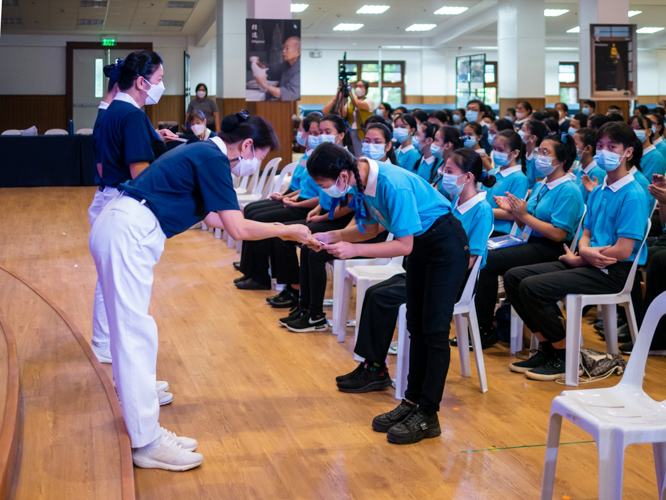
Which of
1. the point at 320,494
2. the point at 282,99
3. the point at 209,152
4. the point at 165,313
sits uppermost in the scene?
the point at 282,99

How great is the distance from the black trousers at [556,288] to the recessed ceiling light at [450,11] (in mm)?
12246

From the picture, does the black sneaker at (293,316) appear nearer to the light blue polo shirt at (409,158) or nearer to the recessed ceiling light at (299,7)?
the light blue polo shirt at (409,158)

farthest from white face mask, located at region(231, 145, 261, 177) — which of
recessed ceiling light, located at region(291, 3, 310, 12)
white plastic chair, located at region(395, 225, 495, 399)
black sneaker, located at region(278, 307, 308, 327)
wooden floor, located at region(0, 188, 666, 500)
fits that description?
recessed ceiling light, located at region(291, 3, 310, 12)

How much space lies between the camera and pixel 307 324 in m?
4.14

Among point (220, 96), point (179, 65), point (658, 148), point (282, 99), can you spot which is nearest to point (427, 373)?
point (658, 148)

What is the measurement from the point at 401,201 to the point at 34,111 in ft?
55.5

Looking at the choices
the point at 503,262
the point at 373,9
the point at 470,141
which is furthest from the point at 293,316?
the point at 373,9

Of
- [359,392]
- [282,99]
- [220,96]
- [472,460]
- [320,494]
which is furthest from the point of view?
[220,96]

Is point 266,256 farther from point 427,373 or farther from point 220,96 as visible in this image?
point 220,96

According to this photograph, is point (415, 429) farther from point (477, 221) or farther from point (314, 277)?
point (314, 277)

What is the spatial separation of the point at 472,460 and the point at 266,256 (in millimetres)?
2792

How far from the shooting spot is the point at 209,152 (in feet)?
7.79

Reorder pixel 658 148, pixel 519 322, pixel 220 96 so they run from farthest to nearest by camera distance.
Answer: pixel 220 96 < pixel 658 148 < pixel 519 322

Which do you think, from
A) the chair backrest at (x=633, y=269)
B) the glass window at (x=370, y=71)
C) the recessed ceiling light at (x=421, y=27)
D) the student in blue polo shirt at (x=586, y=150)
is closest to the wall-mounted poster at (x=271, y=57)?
the student in blue polo shirt at (x=586, y=150)
